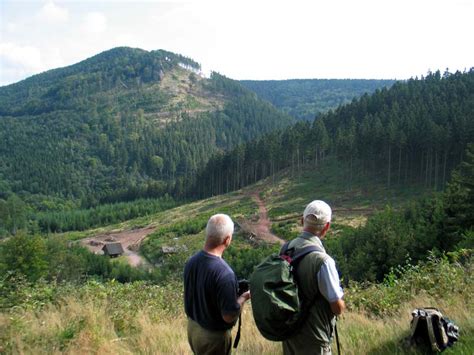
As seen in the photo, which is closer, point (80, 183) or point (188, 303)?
point (188, 303)

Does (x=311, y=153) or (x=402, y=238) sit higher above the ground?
(x=402, y=238)

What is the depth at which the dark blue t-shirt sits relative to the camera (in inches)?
168

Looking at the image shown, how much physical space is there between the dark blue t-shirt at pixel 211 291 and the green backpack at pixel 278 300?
47cm

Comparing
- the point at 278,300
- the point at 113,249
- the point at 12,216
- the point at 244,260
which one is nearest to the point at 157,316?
the point at 278,300

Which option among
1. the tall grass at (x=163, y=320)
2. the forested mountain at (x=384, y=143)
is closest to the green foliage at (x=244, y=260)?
the tall grass at (x=163, y=320)

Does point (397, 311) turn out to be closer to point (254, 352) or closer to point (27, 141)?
point (254, 352)

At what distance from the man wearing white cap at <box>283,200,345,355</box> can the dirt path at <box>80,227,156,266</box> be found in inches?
2035

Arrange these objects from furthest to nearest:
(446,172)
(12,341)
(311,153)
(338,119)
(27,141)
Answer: (27,141) < (338,119) < (311,153) < (446,172) < (12,341)

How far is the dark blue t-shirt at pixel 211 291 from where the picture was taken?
14.0ft

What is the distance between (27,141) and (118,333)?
198 metres

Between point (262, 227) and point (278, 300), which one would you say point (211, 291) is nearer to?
point (278, 300)

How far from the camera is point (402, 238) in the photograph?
948 inches

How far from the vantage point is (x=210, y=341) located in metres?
4.42

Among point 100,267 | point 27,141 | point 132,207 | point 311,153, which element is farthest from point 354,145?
point 27,141
